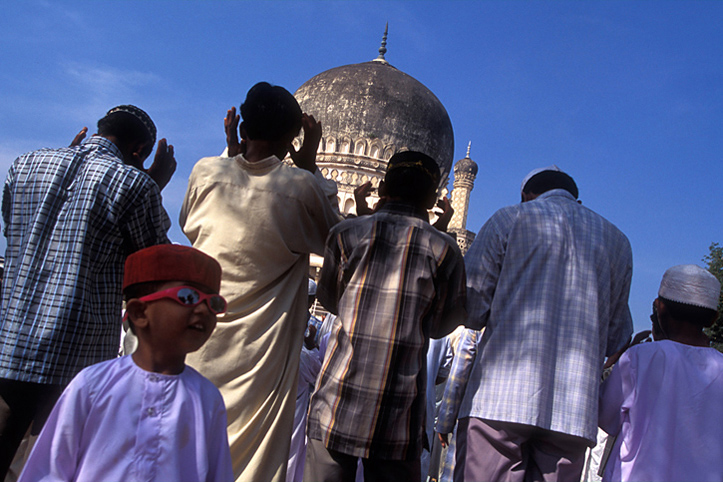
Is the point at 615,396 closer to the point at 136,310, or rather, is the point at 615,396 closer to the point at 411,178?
the point at 411,178

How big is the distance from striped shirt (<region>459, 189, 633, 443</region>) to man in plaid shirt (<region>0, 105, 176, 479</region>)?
59.8 inches

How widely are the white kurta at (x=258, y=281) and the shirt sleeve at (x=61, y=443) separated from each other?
2.99 ft

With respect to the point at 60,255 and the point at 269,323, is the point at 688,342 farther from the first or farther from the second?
the point at 60,255

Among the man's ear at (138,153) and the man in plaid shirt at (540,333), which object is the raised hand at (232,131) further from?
the man in plaid shirt at (540,333)

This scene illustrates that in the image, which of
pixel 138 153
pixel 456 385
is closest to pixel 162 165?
pixel 138 153

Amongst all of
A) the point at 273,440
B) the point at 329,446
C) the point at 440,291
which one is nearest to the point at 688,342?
the point at 440,291

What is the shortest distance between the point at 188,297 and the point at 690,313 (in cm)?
225

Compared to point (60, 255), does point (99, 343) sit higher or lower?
lower

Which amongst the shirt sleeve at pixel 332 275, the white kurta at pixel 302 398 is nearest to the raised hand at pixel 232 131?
the shirt sleeve at pixel 332 275

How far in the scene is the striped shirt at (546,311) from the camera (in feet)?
9.57

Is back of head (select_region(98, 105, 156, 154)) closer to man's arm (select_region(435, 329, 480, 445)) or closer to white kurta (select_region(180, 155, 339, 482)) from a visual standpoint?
white kurta (select_region(180, 155, 339, 482))

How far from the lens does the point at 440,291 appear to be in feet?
9.40

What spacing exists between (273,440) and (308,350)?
3290 mm

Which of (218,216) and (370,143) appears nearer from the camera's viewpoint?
(218,216)
